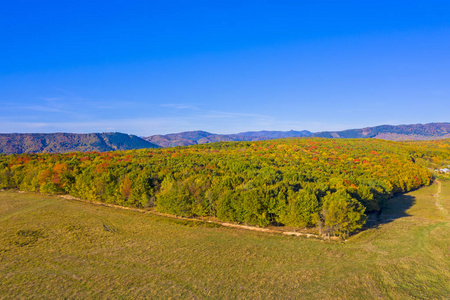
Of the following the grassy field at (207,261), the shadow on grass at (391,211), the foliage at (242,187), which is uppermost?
the foliage at (242,187)

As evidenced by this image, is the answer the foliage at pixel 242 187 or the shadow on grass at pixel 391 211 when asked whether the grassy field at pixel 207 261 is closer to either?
the shadow on grass at pixel 391 211

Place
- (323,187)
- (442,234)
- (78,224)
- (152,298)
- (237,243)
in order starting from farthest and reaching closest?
1. (323,187)
2. (78,224)
3. (442,234)
4. (237,243)
5. (152,298)

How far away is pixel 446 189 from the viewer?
106062 mm

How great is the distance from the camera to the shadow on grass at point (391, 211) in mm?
61566

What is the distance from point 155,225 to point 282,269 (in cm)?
3414

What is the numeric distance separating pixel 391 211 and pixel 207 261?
64.2 m

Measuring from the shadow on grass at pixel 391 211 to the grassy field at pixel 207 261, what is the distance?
259 cm

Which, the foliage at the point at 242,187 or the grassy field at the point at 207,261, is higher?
the foliage at the point at 242,187

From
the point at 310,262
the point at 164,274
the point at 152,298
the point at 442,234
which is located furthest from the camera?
the point at 442,234

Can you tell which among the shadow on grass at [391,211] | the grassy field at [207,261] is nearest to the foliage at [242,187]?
the shadow on grass at [391,211]

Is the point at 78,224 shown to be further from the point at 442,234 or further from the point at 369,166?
the point at 369,166

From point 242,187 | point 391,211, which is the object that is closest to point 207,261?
point 242,187

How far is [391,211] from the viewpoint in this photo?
73750mm

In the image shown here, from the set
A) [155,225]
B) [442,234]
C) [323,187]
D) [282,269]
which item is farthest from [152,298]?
[442,234]
